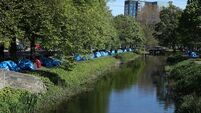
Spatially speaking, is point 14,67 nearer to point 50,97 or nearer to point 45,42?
point 45,42

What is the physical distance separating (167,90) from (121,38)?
75.4 metres

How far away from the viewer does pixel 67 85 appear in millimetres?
43844

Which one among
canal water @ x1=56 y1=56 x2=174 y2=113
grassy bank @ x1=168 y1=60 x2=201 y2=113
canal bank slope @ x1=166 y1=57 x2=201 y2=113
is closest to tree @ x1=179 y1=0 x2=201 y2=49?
canal water @ x1=56 y1=56 x2=174 y2=113

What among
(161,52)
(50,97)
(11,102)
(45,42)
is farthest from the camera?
(161,52)

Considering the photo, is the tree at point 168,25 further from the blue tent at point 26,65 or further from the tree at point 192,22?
the blue tent at point 26,65

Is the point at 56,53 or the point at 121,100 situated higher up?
the point at 56,53

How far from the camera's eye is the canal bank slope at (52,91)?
2922 centimetres

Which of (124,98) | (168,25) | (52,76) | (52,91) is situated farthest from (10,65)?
(168,25)

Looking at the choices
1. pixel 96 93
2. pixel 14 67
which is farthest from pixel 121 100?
pixel 14 67

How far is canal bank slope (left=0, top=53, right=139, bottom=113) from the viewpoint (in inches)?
1150

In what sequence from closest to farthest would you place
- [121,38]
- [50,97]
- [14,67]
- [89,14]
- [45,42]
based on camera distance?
1. [50,97]
2. [45,42]
3. [14,67]
4. [89,14]
5. [121,38]

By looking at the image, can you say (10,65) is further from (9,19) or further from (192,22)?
(192,22)

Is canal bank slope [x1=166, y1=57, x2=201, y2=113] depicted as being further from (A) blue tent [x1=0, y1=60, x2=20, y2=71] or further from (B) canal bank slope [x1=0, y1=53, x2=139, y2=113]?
(A) blue tent [x1=0, y1=60, x2=20, y2=71]

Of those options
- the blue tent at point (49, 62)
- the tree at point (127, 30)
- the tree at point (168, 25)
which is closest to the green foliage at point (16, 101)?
the blue tent at point (49, 62)
